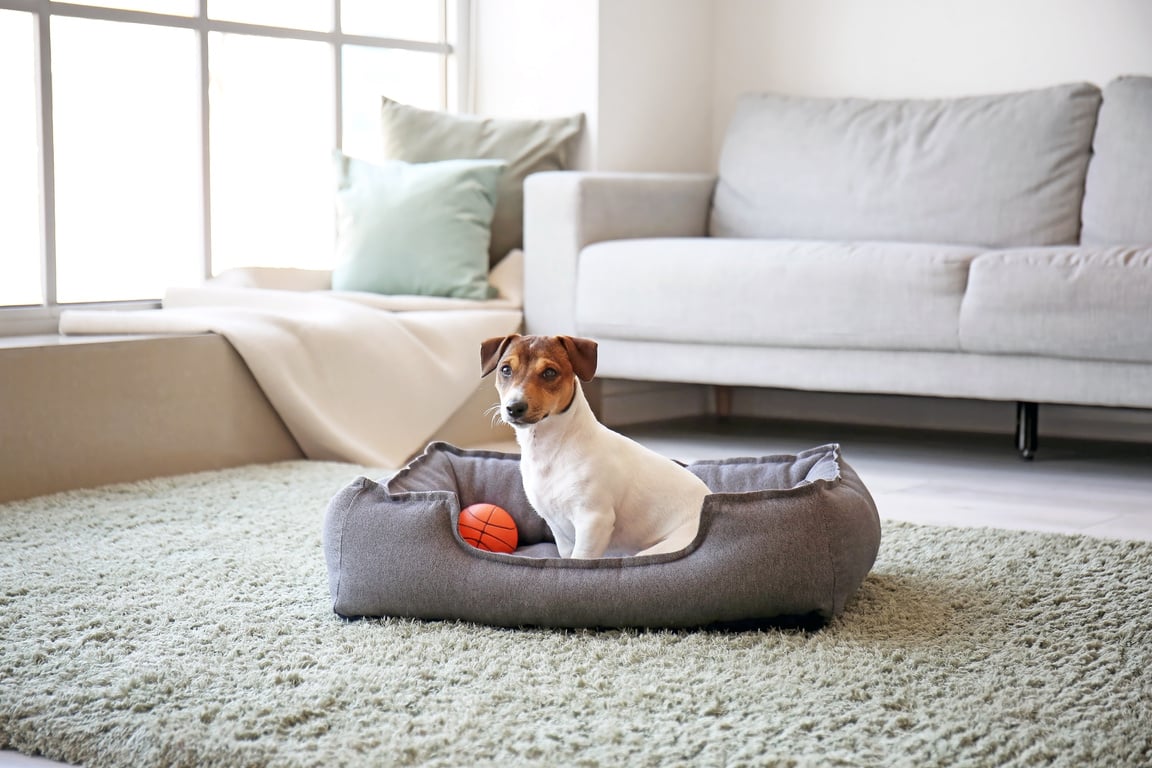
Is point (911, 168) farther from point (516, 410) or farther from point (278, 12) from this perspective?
point (516, 410)

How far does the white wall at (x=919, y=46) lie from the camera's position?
411cm

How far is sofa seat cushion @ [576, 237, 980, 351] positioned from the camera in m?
3.38

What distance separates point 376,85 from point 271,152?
0.52 meters

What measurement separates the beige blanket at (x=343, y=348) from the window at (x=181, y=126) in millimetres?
241

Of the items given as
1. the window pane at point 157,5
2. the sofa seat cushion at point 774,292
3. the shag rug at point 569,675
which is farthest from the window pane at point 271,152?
the shag rug at point 569,675

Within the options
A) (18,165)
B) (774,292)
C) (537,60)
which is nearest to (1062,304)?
(774,292)

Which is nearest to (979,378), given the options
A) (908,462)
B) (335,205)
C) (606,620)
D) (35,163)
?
(908,462)

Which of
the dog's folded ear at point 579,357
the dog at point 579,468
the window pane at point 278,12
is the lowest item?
the dog at point 579,468

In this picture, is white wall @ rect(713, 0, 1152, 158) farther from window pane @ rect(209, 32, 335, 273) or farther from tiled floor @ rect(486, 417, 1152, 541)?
window pane @ rect(209, 32, 335, 273)

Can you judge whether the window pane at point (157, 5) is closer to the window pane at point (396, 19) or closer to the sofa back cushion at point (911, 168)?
the window pane at point (396, 19)

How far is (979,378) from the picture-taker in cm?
335

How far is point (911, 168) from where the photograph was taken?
4.07 m

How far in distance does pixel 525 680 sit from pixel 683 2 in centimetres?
346

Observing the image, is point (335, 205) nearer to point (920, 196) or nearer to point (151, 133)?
point (151, 133)
